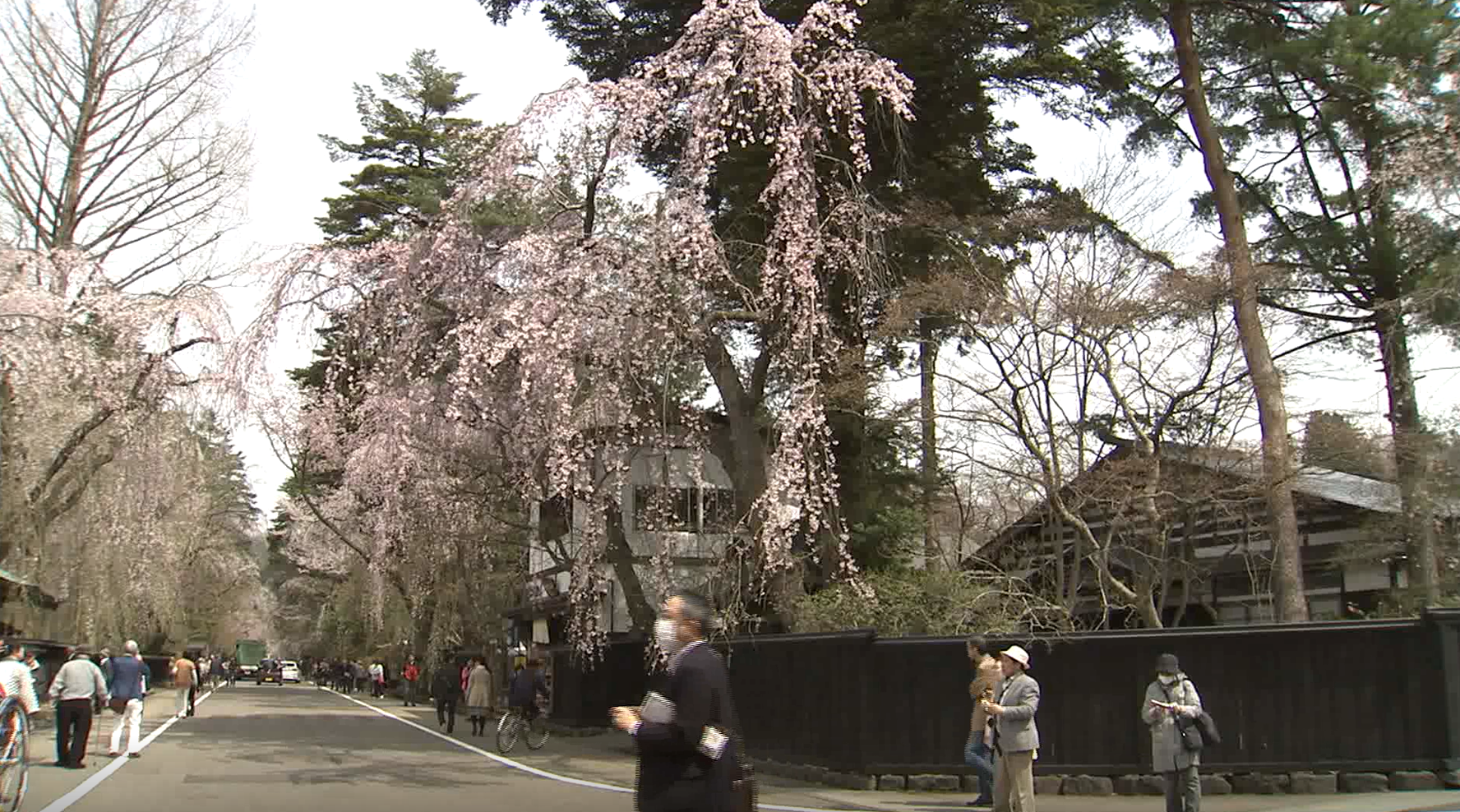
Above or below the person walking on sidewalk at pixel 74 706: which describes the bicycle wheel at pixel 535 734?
below

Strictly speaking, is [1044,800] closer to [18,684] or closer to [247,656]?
[18,684]

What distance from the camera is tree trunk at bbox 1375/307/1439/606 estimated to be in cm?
1759

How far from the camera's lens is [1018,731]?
9.59m

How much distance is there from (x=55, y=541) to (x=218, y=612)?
1925 inches

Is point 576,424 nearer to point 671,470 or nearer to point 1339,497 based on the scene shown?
point 671,470

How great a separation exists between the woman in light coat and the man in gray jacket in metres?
18.1

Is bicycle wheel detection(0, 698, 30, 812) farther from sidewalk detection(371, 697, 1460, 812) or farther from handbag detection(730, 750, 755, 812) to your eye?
handbag detection(730, 750, 755, 812)

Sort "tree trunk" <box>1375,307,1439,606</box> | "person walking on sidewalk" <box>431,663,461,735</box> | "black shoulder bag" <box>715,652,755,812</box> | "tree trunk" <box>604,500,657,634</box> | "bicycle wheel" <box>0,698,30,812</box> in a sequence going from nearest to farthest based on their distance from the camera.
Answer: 1. "black shoulder bag" <box>715,652,755,812</box>
2. "bicycle wheel" <box>0,698,30,812</box>
3. "tree trunk" <box>1375,307,1439,606</box>
4. "tree trunk" <box>604,500,657,634</box>
5. "person walking on sidewalk" <box>431,663,461,735</box>

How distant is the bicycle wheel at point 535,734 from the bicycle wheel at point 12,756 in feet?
37.8

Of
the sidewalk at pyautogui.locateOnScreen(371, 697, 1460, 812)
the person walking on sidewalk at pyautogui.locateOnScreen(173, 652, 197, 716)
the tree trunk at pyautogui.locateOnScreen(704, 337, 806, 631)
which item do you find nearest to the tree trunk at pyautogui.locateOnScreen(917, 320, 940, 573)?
the tree trunk at pyautogui.locateOnScreen(704, 337, 806, 631)

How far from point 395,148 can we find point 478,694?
26.1m

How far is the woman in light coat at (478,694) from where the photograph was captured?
2588 cm

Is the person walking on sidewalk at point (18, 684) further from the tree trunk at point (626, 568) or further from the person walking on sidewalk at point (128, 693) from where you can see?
the tree trunk at point (626, 568)

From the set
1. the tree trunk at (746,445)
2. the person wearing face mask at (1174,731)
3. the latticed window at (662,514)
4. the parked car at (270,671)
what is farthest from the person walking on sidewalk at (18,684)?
the parked car at (270,671)
